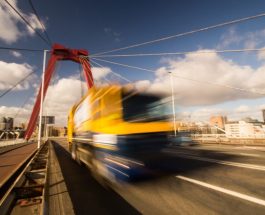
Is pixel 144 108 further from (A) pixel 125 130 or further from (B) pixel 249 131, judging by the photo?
(B) pixel 249 131

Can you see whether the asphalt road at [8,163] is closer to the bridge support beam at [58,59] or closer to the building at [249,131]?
the bridge support beam at [58,59]

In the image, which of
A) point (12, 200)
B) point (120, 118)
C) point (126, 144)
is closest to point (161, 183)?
point (126, 144)

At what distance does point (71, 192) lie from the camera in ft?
20.1

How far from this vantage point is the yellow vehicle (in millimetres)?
5828

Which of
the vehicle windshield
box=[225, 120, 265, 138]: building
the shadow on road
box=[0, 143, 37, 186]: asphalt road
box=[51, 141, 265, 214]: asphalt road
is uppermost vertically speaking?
the vehicle windshield

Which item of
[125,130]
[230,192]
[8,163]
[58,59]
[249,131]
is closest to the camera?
[230,192]

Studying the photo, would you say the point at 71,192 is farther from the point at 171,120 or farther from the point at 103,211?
the point at 171,120

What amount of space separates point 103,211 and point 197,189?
2.65 metres

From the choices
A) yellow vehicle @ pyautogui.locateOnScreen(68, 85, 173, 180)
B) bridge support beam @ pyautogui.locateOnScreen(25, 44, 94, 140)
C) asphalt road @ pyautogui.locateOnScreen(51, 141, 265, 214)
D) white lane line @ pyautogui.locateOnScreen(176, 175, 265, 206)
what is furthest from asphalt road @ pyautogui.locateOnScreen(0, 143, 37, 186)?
bridge support beam @ pyautogui.locateOnScreen(25, 44, 94, 140)

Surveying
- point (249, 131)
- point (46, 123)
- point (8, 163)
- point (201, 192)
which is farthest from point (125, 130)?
point (46, 123)

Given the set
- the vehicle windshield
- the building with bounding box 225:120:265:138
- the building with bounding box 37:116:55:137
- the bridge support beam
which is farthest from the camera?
the building with bounding box 37:116:55:137

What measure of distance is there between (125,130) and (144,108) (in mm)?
1175

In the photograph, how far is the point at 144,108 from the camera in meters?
6.76

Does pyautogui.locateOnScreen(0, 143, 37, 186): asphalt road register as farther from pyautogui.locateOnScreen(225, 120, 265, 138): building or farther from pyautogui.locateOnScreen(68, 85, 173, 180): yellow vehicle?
pyautogui.locateOnScreen(225, 120, 265, 138): building
